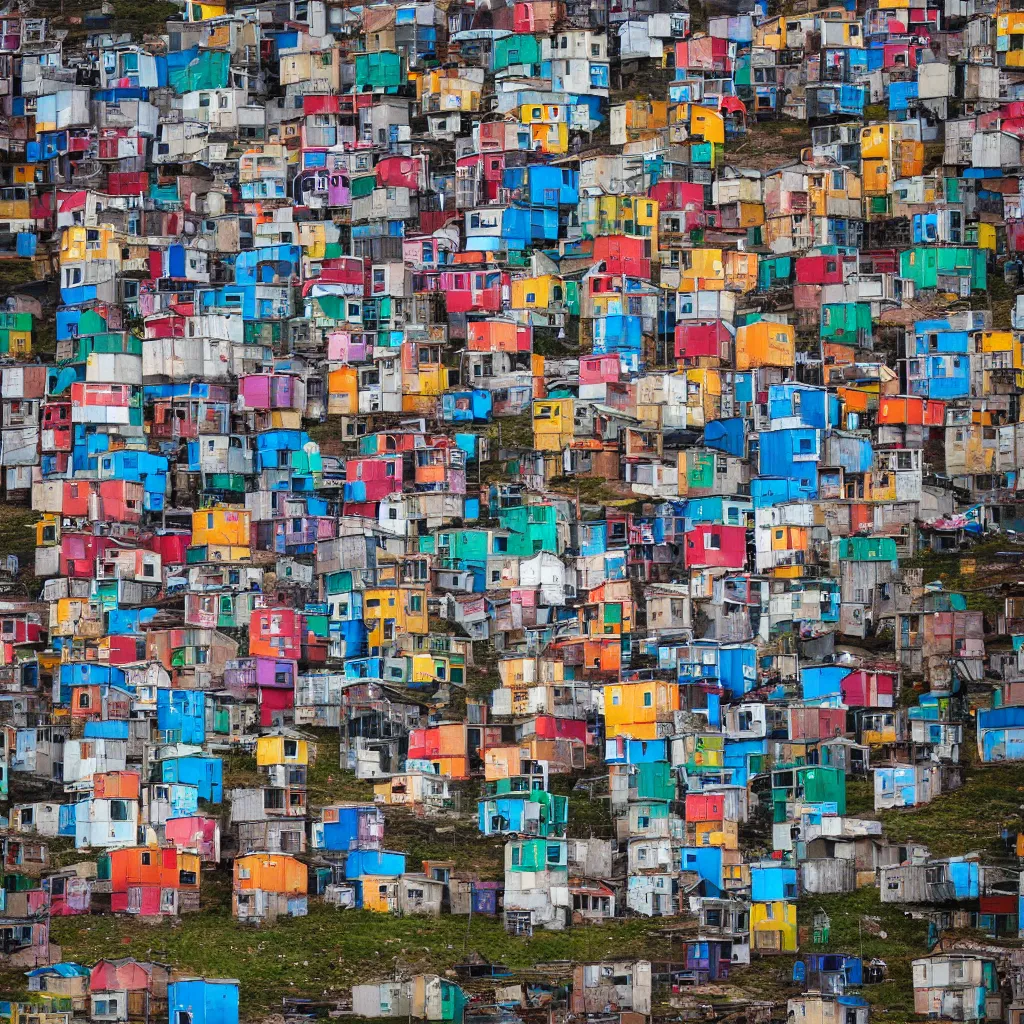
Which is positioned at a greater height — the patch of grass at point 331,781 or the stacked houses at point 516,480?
the stacked houses at point 516,480

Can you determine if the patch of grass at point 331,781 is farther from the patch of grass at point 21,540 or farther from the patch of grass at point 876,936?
the patch of grass at point 21,540

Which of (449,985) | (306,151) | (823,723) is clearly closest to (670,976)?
(449,985)

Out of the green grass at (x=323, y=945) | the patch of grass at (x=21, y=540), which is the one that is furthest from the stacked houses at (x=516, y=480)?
the green grass at (x=323, y=945)

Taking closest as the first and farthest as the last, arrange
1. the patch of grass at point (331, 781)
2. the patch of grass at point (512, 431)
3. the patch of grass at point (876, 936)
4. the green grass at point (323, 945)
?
the patch of grass at point (876, 936), the green grass at point (323, 945), the patch of grass at point (331, 781), the patch of grass at point (512, 431)

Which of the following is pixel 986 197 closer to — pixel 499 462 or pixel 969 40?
pixel 969 40

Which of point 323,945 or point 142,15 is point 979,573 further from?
point 142,15

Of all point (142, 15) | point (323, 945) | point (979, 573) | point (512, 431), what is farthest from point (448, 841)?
point (142, 15)
